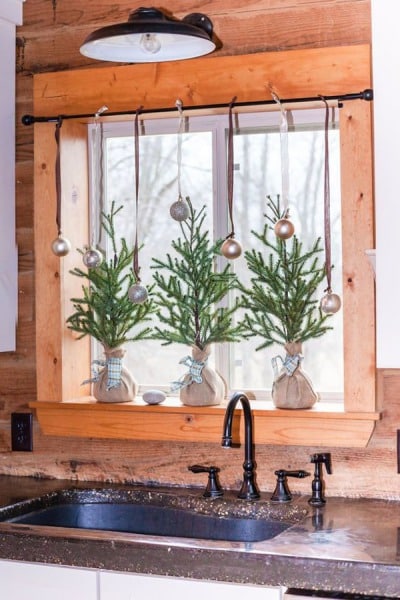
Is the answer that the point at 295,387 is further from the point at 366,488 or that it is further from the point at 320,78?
the point at 320,78

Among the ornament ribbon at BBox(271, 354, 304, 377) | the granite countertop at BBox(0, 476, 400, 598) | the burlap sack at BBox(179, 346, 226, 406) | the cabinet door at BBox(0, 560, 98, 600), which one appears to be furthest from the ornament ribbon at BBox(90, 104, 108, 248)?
the cabinet door at BBox(0, 560, 98, 600)

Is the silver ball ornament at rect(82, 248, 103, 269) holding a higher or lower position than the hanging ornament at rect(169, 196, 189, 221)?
lower

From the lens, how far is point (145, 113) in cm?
292

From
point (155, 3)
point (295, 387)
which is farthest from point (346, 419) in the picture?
point (155, 3)

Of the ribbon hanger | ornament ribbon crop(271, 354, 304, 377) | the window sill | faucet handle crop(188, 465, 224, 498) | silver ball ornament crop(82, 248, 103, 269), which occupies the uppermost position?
the ribbon hanger

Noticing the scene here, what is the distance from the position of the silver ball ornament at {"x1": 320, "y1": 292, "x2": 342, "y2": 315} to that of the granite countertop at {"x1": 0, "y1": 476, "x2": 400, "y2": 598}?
52cm

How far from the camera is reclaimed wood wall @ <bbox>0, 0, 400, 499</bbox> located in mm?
2736

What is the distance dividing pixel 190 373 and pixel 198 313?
0.17 metres

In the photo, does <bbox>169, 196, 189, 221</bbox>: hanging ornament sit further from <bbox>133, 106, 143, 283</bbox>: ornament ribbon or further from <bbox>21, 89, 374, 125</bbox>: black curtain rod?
<bbox>21, 89, 374, 125</bbox>: black curtain rod

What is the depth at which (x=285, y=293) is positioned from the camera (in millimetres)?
2799

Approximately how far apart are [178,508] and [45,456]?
1.79 ft

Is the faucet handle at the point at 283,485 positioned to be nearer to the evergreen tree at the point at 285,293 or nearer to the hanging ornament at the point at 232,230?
the evergreen tree at the point at 285,293

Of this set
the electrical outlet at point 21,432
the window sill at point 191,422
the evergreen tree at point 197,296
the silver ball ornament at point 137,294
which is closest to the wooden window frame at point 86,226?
the window sill at point 191,422

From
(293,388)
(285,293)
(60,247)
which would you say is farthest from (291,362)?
(60,247)
